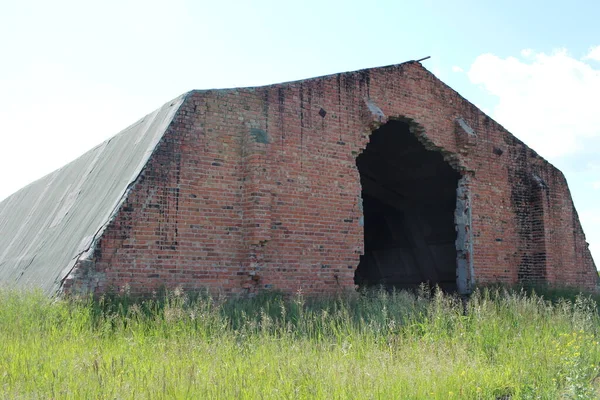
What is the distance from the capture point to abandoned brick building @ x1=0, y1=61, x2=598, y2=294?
30.2ft

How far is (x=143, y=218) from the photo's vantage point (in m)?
9.03

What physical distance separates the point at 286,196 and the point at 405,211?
24.2 ft

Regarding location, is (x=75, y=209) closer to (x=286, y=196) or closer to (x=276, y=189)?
(x=276, y=189)

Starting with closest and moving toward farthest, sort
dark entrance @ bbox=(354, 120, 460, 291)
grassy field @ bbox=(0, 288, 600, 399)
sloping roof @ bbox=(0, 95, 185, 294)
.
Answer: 1. grassy field @ bbox=(0, 288, 600, 399)
2. sloping roof @ bbox=(0, 95, 185, 294)
3. dark entrance @ bbox=(354, 120, 460, 291)

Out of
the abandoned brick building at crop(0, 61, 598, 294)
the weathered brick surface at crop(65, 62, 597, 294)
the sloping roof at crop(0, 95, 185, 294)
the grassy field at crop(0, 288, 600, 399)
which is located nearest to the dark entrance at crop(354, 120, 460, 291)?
the abandoned brick building at crop(0, 61, 598, 294)

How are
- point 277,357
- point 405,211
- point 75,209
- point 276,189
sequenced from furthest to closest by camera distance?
point 405,211
point 75,209
point 276,189
point 277,357

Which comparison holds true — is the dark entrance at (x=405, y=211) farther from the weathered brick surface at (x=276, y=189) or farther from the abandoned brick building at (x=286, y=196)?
the weathered brick surface at (x=276, y=189)

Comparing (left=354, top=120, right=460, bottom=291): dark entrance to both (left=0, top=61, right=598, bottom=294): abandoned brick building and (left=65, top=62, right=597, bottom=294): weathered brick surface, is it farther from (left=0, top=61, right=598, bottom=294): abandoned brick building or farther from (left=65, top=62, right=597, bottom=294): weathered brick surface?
(left=65, top=62, right=597, bottom=294): weathered brick surface

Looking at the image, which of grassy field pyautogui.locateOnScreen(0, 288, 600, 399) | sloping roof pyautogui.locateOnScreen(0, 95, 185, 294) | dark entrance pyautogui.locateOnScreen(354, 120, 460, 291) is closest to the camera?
grassy field pyautogui.locateOnScreen(0, 288, 600, 399)

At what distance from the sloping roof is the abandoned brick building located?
0.19ft

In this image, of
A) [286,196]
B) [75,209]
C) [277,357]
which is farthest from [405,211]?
[277,357]

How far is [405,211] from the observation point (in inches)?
665

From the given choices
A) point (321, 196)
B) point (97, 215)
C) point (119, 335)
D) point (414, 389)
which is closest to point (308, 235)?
point (321, 196)

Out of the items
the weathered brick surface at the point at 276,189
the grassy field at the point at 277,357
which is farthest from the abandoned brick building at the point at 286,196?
the grassy field at the point at 277,357
